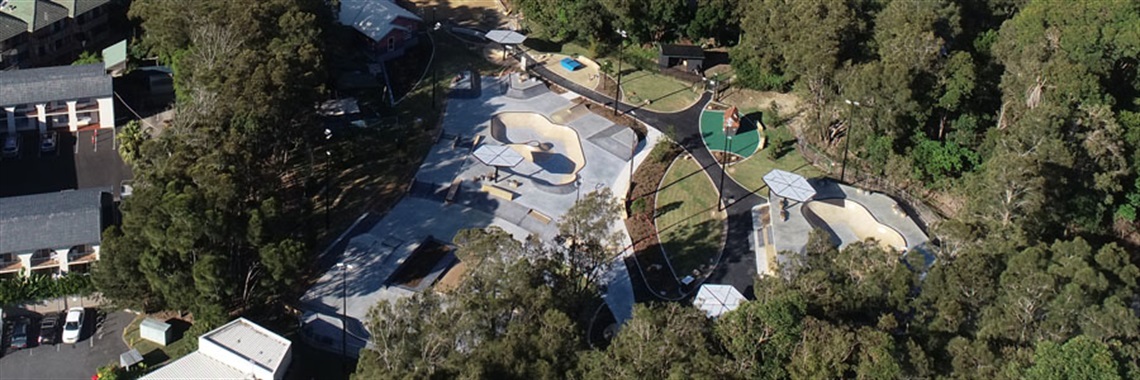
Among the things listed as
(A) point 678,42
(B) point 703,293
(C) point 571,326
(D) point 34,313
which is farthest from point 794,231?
(D) point 34,313

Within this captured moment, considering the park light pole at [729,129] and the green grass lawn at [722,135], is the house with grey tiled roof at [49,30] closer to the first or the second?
the green grass lawn at [722,135]

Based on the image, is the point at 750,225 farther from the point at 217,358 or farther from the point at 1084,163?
the point at 217,358

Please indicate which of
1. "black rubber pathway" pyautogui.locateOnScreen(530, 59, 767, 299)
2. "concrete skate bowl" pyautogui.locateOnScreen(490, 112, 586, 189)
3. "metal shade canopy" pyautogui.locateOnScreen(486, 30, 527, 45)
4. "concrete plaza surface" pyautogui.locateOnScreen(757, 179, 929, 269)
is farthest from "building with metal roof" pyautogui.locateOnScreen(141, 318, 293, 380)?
"metal shade canopy" pyautogui.locateOnScreen(486, 30, 527, 45)

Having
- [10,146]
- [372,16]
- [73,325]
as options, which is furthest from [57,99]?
[372,16]

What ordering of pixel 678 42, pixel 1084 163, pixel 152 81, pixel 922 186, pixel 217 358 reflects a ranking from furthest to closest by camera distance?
pixel 678 42 < pixel 152 81 < pixel 922 186 < pixel 1084 163 < pixel 217 358

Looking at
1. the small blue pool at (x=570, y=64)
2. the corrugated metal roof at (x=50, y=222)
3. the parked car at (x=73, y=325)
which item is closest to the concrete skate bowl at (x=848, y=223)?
the small blue pool at (x=570, y=64)

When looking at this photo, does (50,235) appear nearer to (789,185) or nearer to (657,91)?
(789,185)

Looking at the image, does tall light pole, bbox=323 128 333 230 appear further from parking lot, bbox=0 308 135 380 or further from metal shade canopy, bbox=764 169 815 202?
metal shade canopy, bbox=764 169 815 202
